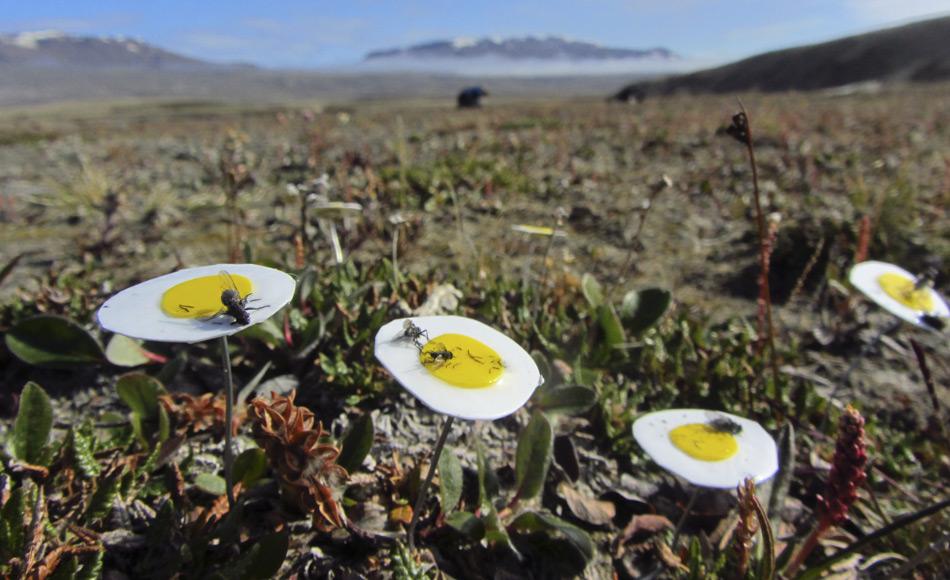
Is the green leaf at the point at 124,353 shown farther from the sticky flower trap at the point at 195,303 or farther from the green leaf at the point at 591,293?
the green leaf at the point at 591,293

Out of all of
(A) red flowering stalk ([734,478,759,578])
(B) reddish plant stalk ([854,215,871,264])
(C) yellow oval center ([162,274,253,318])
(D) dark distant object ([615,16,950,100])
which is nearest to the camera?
(C) yellow oval center ([162,274,253,318])

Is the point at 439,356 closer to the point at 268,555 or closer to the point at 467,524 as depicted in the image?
the point at 467,524

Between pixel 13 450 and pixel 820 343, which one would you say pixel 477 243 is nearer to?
pixel 820 343

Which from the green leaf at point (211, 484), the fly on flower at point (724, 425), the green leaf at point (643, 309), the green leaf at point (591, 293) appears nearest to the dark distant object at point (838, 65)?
the green leaf at point (591, 293)

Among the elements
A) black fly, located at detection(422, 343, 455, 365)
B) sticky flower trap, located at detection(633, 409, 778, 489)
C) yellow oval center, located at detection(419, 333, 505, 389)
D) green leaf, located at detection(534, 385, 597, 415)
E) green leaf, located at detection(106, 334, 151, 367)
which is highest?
black fly, located at detection(422, 343, 455, 365)

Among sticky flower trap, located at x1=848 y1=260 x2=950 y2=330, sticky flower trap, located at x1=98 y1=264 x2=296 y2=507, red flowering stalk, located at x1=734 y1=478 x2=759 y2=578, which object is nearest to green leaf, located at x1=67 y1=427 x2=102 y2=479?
sticky flower trap, located at x1=98 y1=264 x2=296 y2=507

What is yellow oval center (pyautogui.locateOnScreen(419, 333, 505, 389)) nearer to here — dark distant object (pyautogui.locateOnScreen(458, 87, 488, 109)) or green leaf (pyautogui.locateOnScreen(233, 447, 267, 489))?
green leaf (pyautogui.locateOnScreen(233, 447, 267, 489))
